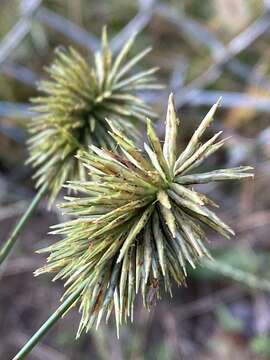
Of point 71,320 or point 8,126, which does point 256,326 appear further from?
point 8,126

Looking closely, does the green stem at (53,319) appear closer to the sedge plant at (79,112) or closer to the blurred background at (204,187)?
the sedge plant at (79,112)

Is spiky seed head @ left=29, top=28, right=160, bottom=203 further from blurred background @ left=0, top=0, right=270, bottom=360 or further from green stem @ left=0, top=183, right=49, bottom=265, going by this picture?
blurred background @ left=0, top=0, right=270, bottom=360

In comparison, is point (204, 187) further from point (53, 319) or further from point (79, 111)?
point (53, 319)

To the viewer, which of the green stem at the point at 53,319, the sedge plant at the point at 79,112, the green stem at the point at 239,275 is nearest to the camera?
the green stem at the point at 53,319

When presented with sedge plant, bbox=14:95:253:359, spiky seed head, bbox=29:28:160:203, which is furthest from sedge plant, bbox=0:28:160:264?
sedge plant, bbox=14:95:253:359

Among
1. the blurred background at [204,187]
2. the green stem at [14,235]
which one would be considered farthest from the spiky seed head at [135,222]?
the blurred background at [204,187]
